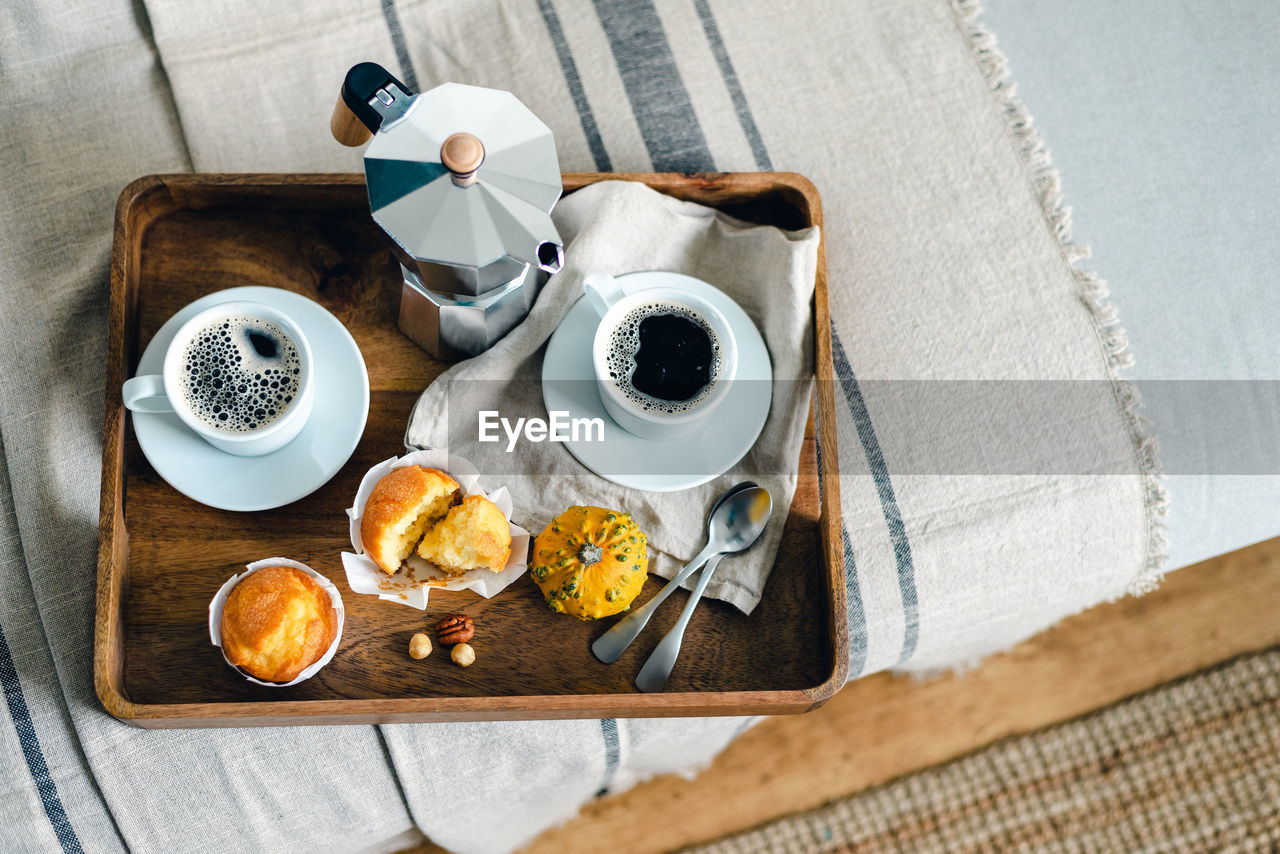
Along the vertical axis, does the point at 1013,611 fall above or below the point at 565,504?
below

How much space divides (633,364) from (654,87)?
378 mm

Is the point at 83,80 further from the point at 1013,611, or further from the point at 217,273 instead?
the point at 1013,611

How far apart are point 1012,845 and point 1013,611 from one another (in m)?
0.45

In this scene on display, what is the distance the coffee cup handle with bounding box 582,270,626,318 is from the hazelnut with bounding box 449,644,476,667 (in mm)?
301

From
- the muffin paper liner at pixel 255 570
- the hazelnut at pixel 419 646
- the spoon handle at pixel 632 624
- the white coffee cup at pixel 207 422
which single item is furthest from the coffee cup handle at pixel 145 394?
the spoon handle at pixel 632 624

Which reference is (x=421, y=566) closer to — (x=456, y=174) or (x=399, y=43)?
(x=456, y=174)

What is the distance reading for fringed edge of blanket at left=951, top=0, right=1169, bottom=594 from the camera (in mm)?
938

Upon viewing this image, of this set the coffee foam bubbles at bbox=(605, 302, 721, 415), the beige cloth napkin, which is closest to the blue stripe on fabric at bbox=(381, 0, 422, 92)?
the beige cloth napkin

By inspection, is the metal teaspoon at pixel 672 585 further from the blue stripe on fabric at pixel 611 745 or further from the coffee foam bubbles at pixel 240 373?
the coffee foam bubbles at pixel 240 373

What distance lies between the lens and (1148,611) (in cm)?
A: 129

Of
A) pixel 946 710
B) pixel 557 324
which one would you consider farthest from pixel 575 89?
pixel 946 710

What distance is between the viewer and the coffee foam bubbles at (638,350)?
0.77 metres

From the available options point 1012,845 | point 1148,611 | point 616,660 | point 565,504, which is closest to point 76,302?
point 565,504

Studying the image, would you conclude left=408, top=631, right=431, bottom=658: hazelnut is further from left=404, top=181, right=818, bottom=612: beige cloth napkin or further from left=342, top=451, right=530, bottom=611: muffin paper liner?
left=404, top=181, right=818, bottom=612: beige cloth napkin
